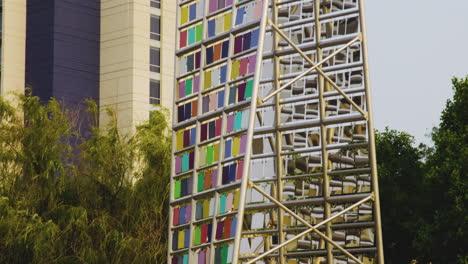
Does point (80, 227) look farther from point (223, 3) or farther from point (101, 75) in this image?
point (101, 75)

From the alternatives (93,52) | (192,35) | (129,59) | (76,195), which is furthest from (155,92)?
(192,35)

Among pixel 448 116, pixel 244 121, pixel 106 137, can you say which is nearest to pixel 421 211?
pixel 448 116

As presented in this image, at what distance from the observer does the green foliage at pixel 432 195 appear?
109 feet

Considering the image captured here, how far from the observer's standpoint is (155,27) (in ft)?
176

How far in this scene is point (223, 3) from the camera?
2230 cm

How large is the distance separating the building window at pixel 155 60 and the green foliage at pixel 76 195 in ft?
68.0

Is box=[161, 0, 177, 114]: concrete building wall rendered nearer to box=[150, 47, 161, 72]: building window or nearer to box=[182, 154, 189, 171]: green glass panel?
box=[150, 47, 161, 72]: building window

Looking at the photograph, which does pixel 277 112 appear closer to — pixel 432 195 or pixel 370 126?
pixel 370 126

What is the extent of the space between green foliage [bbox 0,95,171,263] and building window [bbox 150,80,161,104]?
20078mm

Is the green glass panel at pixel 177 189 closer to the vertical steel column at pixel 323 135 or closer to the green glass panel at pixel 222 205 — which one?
the green glass panel at pixel 222 205

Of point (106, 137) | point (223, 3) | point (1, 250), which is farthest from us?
point (106, 137)

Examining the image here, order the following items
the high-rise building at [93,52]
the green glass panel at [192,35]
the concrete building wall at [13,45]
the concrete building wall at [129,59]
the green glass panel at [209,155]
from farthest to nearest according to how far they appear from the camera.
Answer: the concrete building wall at [129,59], the concrete building wall at [13,45], the high-rise building at [93,52], the green glass panel at [192,35], the green glass panel at [209,155]

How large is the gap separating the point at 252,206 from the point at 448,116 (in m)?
14.1

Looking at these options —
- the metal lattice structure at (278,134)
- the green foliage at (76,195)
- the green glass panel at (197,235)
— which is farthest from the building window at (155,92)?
the green glass panel at (197,235)
